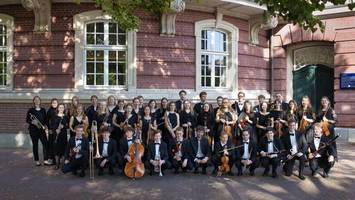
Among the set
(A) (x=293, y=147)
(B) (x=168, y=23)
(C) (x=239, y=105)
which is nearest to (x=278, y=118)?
(C) (x=239, y=105)

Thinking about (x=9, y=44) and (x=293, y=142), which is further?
(x=9, y=44)

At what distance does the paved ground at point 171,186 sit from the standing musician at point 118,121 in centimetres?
130

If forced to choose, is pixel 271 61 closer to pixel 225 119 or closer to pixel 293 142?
pixel 225 119

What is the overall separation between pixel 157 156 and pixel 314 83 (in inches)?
403

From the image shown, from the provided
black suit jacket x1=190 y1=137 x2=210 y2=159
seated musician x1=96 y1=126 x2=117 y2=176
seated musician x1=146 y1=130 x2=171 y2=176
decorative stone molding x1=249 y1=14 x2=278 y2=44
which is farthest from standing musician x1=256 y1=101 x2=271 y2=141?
decorative stone molding x1=249 y1=14 x2=278 y2=44

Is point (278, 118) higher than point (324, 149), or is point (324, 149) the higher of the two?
point (278, 118)

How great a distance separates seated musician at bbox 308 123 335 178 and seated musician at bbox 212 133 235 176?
1651 mm

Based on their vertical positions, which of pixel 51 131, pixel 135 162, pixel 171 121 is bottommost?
pixel 135 162

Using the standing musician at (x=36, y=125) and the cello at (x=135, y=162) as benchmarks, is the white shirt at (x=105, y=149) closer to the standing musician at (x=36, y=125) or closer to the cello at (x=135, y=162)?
the cello at (x=135, y=162)

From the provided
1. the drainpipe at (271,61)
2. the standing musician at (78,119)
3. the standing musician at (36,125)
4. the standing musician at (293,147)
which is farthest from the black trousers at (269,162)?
the drainpipe at (271,61)

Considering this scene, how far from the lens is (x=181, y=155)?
10422 millimetres

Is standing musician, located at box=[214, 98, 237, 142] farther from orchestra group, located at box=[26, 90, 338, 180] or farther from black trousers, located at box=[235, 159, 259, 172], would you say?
black trousers, located at box=[235, 159, 259, 172]

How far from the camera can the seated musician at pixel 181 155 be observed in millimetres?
10359

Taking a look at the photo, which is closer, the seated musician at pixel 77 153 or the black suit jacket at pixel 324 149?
the seated musician at pixel 77 153
